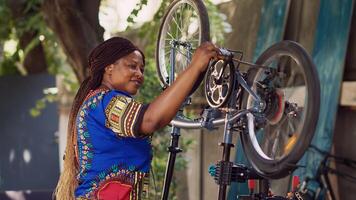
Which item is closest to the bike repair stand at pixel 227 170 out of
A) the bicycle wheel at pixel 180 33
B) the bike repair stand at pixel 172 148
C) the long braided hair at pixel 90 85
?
the long braided hair at pixel 90 85

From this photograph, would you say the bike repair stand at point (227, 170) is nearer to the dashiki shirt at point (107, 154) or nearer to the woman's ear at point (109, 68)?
the dashiki shirt at point (107, 154)

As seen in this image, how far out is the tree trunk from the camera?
474 cm

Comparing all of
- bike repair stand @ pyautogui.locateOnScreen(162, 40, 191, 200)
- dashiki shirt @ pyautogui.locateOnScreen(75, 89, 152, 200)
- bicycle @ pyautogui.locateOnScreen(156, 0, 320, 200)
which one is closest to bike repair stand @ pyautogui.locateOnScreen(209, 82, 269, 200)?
bicycle @ pyautogui.locateOnScreen(156, 0, 320, 200)

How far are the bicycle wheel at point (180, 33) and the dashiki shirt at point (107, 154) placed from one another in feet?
2.37

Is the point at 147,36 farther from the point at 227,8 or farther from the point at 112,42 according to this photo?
the point at 112,42

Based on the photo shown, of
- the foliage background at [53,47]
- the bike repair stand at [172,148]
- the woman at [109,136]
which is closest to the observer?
the woman at [109,136]

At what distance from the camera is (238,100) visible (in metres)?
2.48

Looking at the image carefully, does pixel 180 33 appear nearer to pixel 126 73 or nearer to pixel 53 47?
pixel 126 73

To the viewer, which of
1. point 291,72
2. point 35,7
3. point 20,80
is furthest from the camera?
point 20,80

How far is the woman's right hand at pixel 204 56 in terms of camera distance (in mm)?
2126

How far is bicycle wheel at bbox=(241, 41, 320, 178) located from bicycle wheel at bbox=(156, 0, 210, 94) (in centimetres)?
52

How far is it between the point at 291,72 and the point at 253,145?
521 mm

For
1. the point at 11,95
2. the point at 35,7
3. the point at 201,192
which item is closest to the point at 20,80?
the point at 11,95

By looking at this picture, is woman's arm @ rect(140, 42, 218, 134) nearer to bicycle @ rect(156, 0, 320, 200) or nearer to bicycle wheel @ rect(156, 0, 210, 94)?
bicycle @ rect(156, 0, 320, 200)
